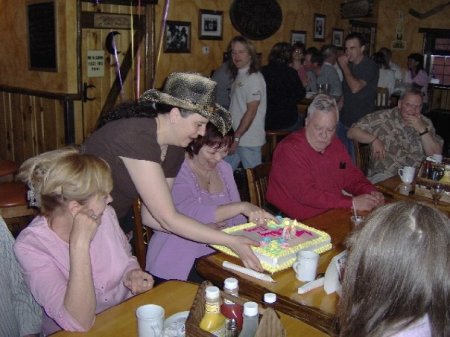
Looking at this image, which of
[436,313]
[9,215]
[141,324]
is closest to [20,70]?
[9,215]

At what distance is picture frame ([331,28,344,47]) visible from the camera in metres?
7.55

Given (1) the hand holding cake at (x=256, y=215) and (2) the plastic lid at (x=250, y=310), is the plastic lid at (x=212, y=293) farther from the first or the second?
(1) the hand holding cake at (x=256, y=215)

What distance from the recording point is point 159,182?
174 centimetres

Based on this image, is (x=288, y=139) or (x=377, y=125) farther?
(x=377, y=125)

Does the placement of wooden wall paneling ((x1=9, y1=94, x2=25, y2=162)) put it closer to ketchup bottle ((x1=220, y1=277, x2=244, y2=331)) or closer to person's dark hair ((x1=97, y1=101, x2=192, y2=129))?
person's dark hair ((x1=97, y1=101, x2=192, y2=129))

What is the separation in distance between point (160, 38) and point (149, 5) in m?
0.34

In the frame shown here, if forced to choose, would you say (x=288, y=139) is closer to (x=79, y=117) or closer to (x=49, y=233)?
(x=49, y=233)

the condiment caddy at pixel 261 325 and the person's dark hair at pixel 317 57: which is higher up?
the person's dark hair at pixel 317 57

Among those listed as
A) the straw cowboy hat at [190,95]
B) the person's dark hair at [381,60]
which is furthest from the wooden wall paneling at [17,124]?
the person's dark hair at [381,60]

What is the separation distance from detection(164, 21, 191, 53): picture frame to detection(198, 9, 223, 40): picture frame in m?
0.17

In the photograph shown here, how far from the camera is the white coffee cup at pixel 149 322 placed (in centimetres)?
124

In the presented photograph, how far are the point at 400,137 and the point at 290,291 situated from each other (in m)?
2.11

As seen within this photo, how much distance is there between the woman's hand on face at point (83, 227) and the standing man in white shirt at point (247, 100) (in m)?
2.49

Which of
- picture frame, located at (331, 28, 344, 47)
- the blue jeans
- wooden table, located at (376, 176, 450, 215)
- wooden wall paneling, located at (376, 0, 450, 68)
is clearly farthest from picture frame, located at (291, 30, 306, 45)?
wooden table, located at (376, 176, 450, 215)
